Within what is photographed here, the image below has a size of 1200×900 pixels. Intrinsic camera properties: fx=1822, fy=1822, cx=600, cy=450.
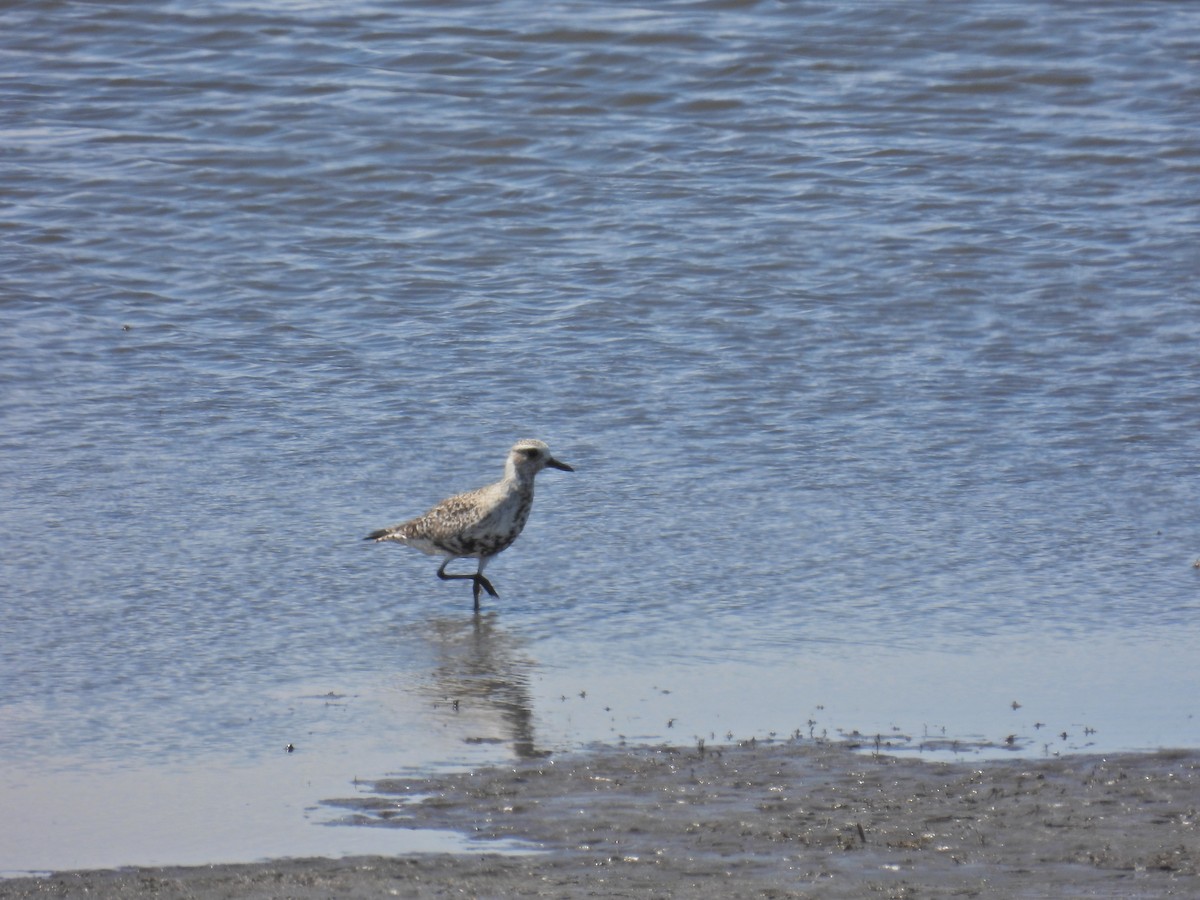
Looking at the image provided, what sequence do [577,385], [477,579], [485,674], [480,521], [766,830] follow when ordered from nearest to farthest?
[766,830] → [485,674] → [477,579] → [480,521] → [577,385]

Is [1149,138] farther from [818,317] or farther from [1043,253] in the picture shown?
[818,317]

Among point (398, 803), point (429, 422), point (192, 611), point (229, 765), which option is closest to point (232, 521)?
point (192, 611)

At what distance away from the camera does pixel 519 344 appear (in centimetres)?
1256

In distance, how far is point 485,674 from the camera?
7.80 m

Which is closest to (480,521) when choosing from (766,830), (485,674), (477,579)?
(477,579)

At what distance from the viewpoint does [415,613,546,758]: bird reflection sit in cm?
716

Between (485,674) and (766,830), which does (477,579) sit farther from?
(766,830)

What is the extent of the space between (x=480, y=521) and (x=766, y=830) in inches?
135

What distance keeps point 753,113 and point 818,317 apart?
5.21 meters

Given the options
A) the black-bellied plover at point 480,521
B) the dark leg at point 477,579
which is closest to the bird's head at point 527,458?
the black-bellied plover at point 480,521

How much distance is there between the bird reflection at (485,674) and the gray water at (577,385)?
0.03 meters

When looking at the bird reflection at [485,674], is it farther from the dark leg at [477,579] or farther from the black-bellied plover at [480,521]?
the black-bellied plover at [480,521]

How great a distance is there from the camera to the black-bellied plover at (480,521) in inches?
355

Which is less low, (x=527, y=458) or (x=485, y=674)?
(x=527, y=458)
